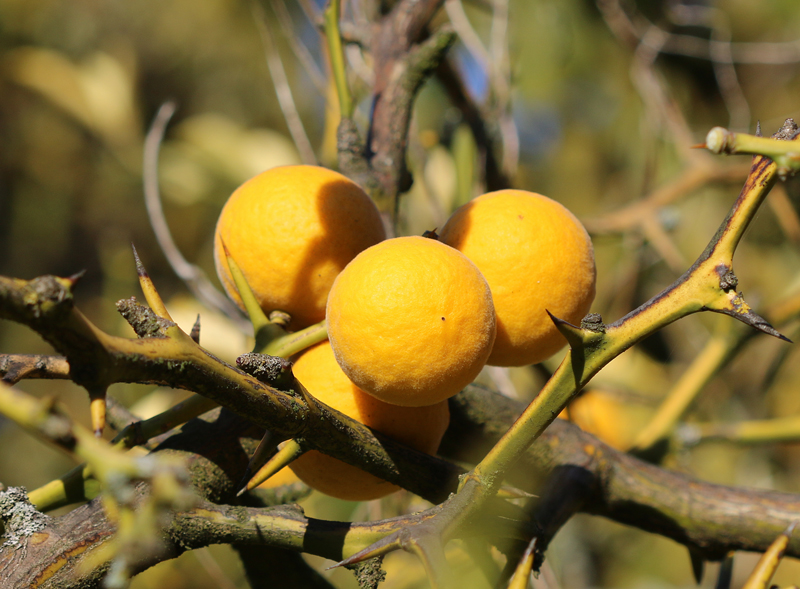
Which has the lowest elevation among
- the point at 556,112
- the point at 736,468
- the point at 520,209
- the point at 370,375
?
the point at 736,468

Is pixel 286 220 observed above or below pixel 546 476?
above

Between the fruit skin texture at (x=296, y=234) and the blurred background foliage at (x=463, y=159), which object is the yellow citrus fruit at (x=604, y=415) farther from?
the fruit skin texture at (x=296, y=234)

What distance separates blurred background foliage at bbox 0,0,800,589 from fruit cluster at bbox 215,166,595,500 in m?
0.46

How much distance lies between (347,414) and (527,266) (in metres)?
0.32

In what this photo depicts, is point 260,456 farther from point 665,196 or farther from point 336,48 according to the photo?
point 665,196

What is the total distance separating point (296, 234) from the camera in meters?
0.83

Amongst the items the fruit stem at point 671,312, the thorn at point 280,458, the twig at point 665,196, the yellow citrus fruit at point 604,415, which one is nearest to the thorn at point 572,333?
the fruit stem at point 671,312

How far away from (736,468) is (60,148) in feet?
13.4

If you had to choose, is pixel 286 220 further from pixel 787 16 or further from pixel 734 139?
pixel 787 16

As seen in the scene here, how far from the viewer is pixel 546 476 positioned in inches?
39.9

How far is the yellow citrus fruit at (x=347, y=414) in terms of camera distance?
0.81 m

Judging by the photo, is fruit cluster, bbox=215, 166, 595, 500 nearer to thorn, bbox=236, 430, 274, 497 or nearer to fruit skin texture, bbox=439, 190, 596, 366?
fruit skin texture, bbox=439, 190, 596, 366

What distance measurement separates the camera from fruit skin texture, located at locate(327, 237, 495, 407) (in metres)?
0.69

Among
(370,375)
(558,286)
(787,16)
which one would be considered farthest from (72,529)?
(787,16)
